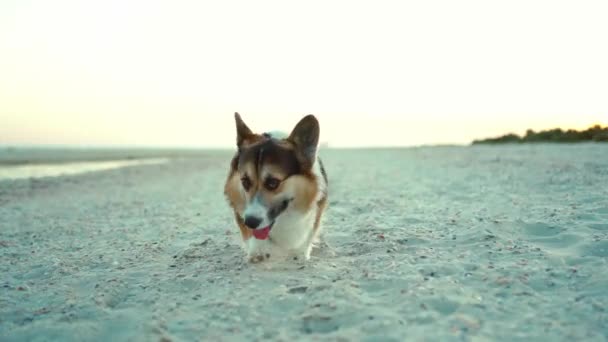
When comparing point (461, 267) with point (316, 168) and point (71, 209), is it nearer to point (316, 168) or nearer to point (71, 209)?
point (316, 168)

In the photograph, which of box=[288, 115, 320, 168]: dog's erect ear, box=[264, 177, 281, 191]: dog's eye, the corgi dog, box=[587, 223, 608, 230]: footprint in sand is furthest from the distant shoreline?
box=[587, 223, 608, 230]: footprint in sand

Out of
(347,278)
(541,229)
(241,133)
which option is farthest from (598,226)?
(241,133)

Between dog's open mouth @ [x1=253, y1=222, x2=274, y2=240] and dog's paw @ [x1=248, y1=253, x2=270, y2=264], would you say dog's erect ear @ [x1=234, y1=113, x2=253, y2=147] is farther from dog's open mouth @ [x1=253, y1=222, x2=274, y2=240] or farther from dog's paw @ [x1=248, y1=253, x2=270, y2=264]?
dog's paw @ [x1=248, y1=253, x2=270, y2=264]

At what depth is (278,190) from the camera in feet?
13.2

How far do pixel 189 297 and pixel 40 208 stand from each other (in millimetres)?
8181

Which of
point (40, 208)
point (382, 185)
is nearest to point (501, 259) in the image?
point (382, 185)

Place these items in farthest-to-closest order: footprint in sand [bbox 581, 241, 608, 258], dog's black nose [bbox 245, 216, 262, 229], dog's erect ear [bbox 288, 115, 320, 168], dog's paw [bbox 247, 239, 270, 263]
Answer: dog's paw [bbox 247, 239, 270, 263] → dog's erect ear [bbox 288, 115, 320, 168] → footprint in sand [bbox 581, 241, 608, 258] → dog's black nose [bbox 245, 216, 262, 229]

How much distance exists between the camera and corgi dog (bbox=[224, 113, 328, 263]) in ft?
13.1

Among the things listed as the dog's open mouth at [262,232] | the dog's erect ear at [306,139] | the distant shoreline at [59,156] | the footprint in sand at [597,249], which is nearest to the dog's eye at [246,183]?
the dog's open mouth at [262,232]

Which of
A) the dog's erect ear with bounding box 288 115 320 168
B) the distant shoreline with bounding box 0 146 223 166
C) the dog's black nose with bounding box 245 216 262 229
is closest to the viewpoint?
the dog's black nose with bounding box 245 216 262 229

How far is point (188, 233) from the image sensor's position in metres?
6.48

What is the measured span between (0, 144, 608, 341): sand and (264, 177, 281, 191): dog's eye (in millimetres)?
729

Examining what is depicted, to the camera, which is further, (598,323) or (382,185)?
(382,185)

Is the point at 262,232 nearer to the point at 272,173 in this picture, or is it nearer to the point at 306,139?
the point at 272,173
